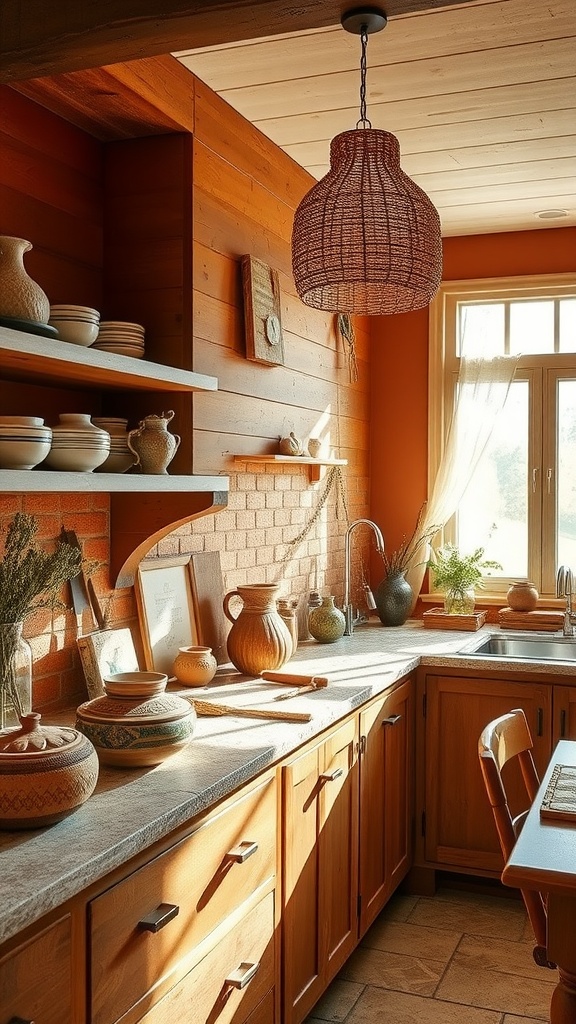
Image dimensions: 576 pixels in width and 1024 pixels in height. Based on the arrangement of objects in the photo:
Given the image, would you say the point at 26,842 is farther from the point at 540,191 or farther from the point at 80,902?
the point at 540,191

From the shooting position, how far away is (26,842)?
5.12 feet

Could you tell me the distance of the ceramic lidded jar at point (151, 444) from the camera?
7.68ft

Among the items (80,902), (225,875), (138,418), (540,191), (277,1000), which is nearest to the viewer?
(80,902)

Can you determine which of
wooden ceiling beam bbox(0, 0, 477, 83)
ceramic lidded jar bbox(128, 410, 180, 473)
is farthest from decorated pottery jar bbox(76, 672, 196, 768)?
wooden ceiling beam bbox(0, 0, 477, 83)

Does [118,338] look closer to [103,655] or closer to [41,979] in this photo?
[103,655]

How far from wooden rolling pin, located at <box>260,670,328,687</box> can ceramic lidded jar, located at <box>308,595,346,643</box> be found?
818mm

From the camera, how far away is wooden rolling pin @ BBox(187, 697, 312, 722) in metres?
2.42

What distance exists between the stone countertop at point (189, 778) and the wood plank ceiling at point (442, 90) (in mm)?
1807

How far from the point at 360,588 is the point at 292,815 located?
2200 millimetres

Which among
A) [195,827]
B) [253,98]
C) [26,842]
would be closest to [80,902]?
[26,842]

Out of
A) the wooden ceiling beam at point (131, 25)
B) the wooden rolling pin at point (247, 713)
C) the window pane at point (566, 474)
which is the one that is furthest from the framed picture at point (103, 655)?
the window pane at point (566, 474)

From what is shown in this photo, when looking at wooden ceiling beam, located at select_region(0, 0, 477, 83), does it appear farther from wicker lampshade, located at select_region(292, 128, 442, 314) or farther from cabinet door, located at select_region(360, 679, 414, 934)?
cabinet door, located at select_region(360, 679, 414, 934)

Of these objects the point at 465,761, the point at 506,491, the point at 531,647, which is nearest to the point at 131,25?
the point at 465,761

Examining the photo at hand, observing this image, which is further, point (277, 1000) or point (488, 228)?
point (488, 228)
